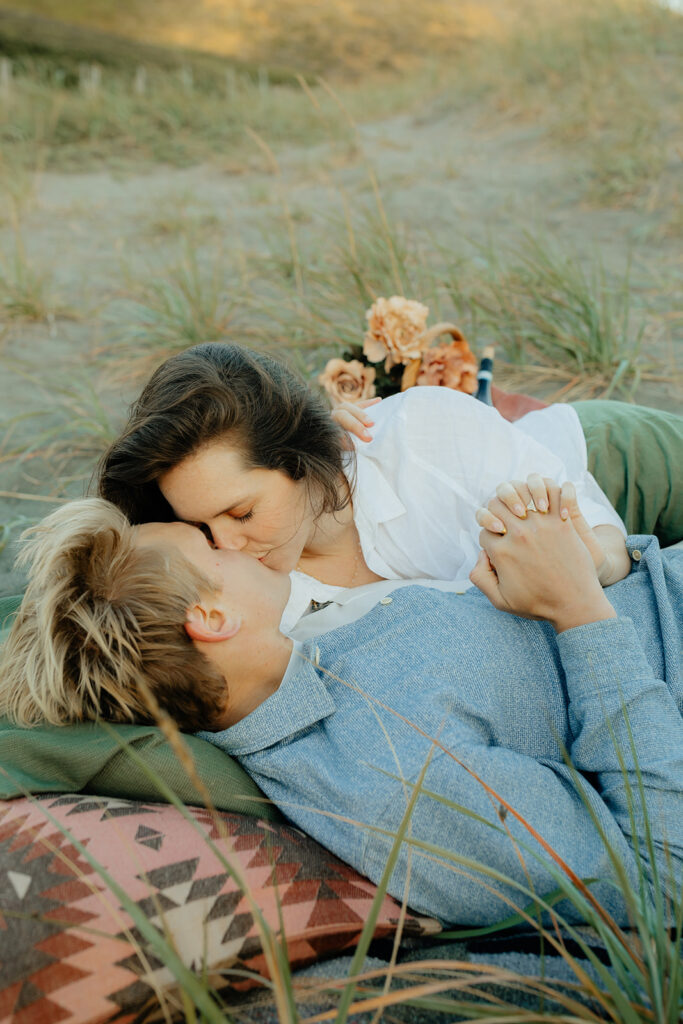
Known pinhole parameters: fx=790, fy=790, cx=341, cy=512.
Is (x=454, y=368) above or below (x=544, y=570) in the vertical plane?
above

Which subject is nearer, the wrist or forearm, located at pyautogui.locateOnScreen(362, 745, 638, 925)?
forearm, located at pyautogui.locateOnScreen(362, 745, 638, 925)

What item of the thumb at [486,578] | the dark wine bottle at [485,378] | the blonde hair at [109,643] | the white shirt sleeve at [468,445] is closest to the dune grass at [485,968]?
the blonde hair at [109,643]

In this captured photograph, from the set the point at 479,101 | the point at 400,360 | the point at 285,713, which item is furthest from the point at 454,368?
the point at 479,101

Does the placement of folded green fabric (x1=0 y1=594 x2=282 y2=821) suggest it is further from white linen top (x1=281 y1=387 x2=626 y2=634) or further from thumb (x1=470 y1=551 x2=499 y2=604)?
Result: thumb (x1=470 y1=551 x2=499 y2=604)

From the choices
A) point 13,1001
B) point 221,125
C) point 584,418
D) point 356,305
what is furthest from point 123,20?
point 13,1001

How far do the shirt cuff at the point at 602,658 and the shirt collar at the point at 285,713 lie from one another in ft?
1.83

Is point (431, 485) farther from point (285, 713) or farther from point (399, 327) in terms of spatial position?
point (399, 327)

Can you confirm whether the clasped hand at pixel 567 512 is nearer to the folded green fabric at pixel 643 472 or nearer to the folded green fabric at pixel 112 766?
the folded green fabric at pixel 643 472

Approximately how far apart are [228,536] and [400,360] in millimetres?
1606

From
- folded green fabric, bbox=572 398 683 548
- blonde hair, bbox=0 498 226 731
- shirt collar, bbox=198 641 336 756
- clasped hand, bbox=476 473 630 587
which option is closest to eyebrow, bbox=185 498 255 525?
blonde hair, bbox=0 498 226 731

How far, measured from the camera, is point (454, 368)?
3.32 metres

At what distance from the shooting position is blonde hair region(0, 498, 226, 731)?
182 centimetres

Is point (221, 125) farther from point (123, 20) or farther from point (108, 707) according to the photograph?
point (123, 20)

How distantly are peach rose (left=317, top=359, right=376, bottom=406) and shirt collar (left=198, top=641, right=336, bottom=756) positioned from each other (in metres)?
1.83
